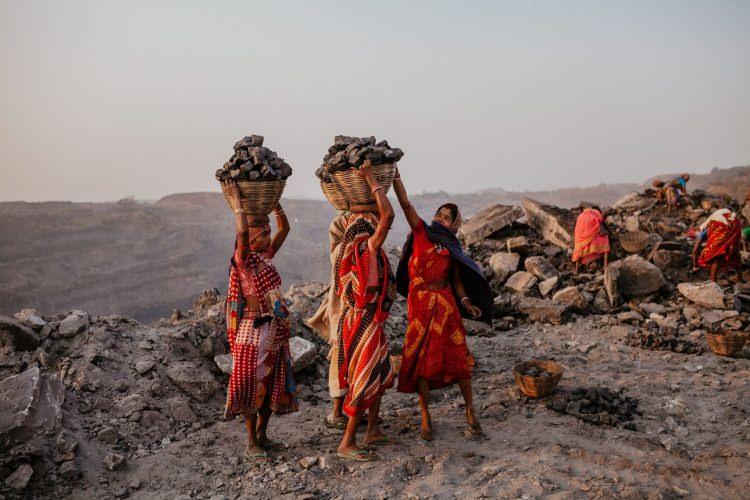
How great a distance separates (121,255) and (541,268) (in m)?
18.4

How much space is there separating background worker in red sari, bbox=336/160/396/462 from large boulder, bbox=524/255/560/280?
565cm

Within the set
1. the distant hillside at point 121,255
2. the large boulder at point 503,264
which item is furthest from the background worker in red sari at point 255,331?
the distant hillside at point 121,255

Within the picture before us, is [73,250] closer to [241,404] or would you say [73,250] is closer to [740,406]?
[241,404]

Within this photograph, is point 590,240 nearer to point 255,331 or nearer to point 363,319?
point 363,319

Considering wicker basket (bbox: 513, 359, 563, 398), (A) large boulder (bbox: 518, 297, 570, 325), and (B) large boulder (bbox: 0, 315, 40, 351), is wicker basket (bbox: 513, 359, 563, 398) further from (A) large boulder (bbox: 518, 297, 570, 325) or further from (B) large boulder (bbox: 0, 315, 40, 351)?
(B) large boulder (bbox: 0, 315, 40, 351)

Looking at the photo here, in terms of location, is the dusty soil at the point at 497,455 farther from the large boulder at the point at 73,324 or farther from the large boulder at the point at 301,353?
the large boulder at the point at 73,324

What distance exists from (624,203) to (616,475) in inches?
491

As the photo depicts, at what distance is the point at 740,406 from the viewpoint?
178 inches

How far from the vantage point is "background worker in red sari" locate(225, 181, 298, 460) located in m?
3.64

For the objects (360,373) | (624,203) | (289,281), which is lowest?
(289,281)

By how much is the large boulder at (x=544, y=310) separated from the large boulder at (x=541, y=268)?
1061 millimetres

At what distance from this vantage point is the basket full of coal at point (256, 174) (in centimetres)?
349

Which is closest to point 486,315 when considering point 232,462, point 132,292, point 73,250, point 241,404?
point 241,404

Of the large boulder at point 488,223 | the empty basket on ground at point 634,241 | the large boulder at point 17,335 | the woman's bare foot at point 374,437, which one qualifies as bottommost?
the woman's bare foot at point 374,437
